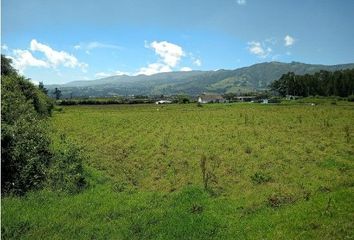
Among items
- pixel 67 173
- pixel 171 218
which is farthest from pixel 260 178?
pixel 67 173

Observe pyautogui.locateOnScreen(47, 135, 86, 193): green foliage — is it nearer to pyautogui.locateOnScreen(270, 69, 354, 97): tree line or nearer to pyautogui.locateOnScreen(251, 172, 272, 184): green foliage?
pyautogui.locateOnScreen(251, 172, 272, 184): green foliage

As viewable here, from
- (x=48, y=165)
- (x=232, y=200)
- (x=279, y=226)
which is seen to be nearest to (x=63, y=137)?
(x=48, y=165)

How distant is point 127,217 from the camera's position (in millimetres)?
17281

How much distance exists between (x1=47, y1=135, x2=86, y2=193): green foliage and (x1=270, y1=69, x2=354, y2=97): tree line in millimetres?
135141

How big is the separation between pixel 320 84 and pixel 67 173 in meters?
148

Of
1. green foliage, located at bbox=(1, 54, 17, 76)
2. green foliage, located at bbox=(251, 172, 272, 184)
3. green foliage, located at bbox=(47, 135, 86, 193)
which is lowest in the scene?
green foliage, located at bbox=(251, 172, 272, 184)

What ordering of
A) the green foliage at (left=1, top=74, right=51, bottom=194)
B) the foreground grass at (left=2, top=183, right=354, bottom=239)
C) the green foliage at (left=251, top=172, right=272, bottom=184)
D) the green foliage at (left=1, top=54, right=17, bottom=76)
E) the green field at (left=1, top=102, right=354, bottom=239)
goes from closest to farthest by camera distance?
the foreground grass at (left=2, top=183, right=354, bottom=239)
the green field at (left=1, top=102, right=354, bottom=239)
the green foliage at (left=1, top=74, right=51, bottom=194)
the green foliage at (left=251, top=172, right=272, bottom=184)
the green foliage at (left=1, top=54, right=17, bottom=76)

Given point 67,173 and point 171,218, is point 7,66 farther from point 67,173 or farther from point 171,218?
point 171,218

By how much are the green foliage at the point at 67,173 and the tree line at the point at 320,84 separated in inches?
5321

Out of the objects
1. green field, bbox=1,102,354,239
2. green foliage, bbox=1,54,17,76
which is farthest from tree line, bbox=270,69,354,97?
green field, bbox=1,102,354,239

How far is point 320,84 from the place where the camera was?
155625mm

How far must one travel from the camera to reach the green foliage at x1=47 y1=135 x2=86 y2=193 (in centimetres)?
2146

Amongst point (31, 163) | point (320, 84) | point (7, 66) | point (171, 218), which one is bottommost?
point (171, 218)

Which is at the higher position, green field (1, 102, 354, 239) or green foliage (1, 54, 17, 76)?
green foliage (1, 54, 17, 76)
